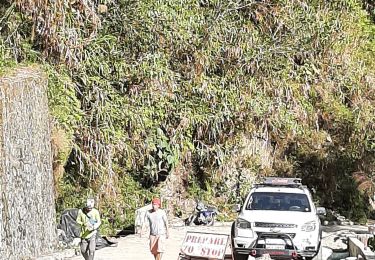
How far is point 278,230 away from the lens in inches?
572

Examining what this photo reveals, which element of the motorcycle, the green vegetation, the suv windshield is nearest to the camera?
the suv windshield

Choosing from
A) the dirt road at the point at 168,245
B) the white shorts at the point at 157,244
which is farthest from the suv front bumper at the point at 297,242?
the white shorts at the point at 157,244

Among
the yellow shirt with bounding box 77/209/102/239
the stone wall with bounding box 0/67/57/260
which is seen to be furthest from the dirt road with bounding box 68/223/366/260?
the yellow shirt with bounding box 77/209/102/239

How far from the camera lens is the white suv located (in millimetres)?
14375

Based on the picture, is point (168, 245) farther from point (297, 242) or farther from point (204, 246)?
point (204, 246)

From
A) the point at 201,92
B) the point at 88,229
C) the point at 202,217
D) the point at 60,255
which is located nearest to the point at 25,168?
the point at 60,255

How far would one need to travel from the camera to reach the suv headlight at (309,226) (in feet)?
47.9

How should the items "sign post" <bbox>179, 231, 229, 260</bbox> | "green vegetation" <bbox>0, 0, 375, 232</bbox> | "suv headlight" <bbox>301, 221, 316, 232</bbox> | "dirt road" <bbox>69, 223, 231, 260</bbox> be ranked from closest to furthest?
"sign post" <bbox>179, 231, 229, 260</bbox>, "suv headlight" <bbox>301, 221, 316, 232</bbox>, "dirt road" <bbox>69, 223, 231, 260</bbox>, "green vegetation" <bbox>0, 0, 375, 232</bbox>

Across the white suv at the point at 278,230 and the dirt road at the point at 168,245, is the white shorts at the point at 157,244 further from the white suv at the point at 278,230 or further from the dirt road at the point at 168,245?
the dirt road at the point at 168,245

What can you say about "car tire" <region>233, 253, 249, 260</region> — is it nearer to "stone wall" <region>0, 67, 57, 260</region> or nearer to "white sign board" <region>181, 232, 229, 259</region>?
"white sign board" <region>181, 232, 229, 259</region>

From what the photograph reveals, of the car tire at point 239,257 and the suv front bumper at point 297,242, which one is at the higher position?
the suv front bumper at point 297,242

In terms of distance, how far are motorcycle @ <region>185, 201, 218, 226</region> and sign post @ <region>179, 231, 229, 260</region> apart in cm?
910

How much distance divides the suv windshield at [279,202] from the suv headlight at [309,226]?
0.57 metres

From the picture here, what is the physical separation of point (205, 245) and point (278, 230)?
2.08 meters
